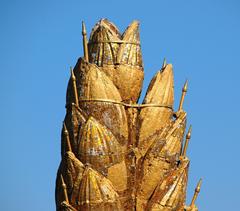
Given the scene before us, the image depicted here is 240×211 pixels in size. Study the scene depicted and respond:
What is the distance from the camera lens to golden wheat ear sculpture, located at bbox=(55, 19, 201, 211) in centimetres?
2244

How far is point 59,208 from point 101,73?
4149mm

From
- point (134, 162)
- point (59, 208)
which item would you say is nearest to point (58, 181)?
point (59, 208)

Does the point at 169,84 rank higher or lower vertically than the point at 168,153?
higher

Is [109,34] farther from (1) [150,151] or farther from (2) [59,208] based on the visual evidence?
(2) [59,208]

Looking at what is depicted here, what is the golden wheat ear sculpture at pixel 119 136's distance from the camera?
2244cm

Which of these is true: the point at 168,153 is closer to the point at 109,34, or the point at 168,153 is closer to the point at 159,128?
the point at 159,128

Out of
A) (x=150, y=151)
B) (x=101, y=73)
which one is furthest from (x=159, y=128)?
(x=101, y=73)

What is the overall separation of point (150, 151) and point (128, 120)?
1202 mm

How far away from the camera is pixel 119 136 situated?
75.4 feet

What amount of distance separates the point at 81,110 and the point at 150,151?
7.77 ft

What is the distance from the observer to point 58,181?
23.4 metres

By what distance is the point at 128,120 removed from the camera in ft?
77.2

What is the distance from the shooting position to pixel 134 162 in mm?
23094

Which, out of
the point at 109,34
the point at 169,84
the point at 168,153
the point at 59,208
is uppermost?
the point at 109,34
